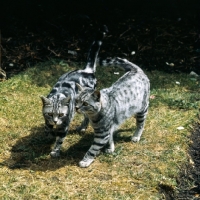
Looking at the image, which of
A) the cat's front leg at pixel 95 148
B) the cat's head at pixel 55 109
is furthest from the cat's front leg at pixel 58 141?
the cat's front leg at pixel 95 148

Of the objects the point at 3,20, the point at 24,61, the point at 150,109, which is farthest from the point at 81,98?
the point at 3,20

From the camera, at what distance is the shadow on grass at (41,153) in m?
5.11

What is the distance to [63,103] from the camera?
16.2 feet

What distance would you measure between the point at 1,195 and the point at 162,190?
180 centimetres

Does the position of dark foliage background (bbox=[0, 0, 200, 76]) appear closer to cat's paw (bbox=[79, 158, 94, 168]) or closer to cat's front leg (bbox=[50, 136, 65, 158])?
cat's front leg (bbox=[50, 136, 65, 158])

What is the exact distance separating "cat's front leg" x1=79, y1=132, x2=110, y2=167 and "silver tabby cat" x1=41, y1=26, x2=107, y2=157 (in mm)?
380

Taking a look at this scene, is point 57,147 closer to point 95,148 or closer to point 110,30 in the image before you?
point 95,148

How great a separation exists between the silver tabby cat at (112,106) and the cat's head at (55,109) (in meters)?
0.20

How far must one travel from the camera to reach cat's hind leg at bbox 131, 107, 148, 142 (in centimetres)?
568

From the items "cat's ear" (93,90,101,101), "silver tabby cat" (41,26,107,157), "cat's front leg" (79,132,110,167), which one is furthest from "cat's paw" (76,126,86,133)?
"cat's ear" (93,90,101,101)

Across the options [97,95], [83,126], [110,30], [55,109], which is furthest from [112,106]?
[110,30]

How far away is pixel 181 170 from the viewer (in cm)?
521

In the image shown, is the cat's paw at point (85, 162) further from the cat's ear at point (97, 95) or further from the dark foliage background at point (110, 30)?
the dark foliage background at point (110, 30)

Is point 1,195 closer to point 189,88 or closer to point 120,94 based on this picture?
point 120,94
